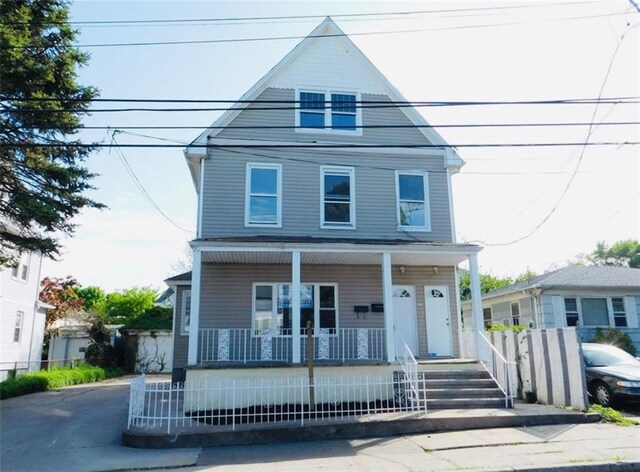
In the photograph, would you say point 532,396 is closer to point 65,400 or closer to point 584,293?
point 584,293

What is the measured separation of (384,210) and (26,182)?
34.3 ft

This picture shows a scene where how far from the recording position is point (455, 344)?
13.5m

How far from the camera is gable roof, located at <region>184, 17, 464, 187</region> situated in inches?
530

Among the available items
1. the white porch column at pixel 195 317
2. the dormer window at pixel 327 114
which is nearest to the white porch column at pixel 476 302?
the dormer window at pixel 327 114

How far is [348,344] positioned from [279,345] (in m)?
2.00

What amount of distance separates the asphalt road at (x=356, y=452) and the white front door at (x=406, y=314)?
16.7ft

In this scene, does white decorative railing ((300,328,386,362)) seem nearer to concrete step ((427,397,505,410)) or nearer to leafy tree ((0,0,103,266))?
concrete step ((427,397,505,410))

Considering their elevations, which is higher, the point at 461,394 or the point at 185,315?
the point at 185,315

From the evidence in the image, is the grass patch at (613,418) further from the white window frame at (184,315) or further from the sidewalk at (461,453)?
the white window frame at (184,315)

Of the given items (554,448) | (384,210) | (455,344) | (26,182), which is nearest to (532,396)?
(455,344)

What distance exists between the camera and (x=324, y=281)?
13547 millimetres

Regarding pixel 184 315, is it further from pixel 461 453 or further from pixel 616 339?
pixel 616 339

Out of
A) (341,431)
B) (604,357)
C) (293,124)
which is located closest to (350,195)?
(293,124)

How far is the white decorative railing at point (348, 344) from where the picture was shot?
12.6 metres
